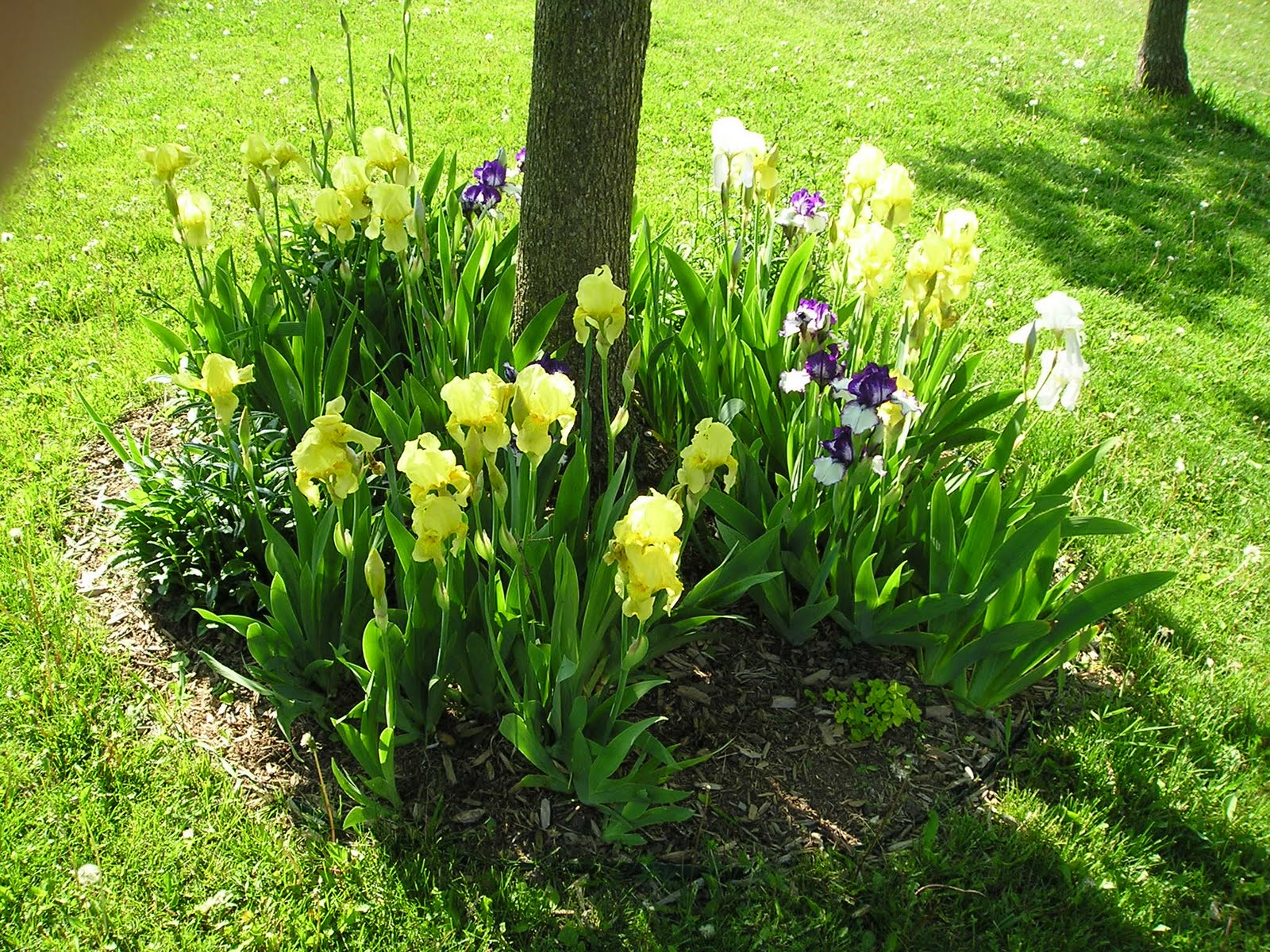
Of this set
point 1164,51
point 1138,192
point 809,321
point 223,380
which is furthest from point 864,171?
point 1164,51

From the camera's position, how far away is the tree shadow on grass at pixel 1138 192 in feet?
17.5

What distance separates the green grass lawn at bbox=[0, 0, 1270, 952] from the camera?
2.25 m

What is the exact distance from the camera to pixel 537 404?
1.94 m

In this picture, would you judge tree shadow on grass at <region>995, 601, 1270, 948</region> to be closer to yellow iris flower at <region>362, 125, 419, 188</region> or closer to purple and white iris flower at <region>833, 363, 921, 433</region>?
purple and white iris flower at <region>833, 363, 921, 433</region>

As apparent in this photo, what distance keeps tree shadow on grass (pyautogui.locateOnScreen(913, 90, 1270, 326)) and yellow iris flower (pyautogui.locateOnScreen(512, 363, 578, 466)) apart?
4.17 meters

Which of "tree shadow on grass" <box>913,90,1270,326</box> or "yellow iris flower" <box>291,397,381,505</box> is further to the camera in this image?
"tree shadow on grass" <box>913,90,1270,326</box>

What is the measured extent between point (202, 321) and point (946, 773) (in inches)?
106

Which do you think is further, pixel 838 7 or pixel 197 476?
pixel 838 7

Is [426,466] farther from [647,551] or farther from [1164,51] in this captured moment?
[1164,51]

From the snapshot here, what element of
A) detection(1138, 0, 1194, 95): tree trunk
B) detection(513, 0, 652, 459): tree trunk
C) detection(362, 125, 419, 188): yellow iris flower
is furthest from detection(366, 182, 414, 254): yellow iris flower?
detection(1138, 0, 1194, 95): tree trunk

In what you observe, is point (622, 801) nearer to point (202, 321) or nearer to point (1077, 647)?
point (1077, 647)

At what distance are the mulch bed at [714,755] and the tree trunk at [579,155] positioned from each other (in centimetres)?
87

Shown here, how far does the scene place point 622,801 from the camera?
7.63 feet

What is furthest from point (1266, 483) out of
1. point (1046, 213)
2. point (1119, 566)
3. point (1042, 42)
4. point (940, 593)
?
point (1042, 42)
